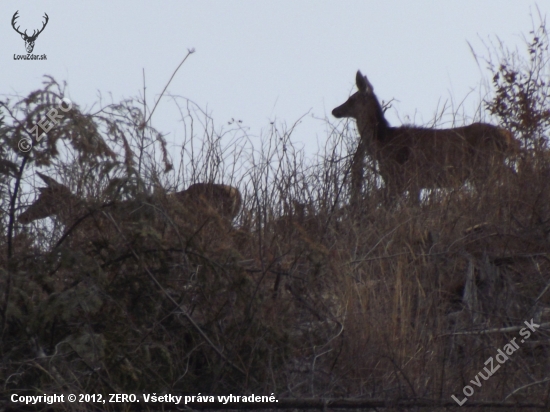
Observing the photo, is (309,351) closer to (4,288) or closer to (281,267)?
(281,267)

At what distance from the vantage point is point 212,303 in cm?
526

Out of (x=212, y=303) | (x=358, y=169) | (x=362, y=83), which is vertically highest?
(x=362, y=83)

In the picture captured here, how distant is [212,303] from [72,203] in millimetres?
1254

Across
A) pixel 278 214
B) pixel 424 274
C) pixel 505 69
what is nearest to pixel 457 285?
pixel 424 274

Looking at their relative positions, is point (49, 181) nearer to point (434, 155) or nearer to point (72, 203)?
point (72, 203)

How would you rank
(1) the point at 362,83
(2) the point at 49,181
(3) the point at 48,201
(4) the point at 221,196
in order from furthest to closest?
(1) the point at 362,83
(4) the point at 221,196
(3) the point at 48,201
(2) the point at 49,181

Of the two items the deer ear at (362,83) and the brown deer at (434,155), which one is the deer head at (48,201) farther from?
the deer ear at (362,83)

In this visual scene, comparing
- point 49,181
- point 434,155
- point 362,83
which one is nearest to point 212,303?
point 49,181

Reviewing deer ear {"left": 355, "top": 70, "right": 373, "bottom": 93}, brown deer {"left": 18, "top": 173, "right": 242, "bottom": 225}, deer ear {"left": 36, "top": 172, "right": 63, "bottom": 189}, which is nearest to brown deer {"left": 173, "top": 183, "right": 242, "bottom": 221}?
brown deer {"left": 18, "top": 173, "right": 242, "bottom": 225}

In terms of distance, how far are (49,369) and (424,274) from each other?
9.24ft

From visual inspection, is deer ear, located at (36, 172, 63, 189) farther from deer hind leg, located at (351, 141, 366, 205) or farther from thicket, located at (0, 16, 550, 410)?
deer hind leg, located at (351, 141, 366, 205)

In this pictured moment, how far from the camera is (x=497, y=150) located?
8828 mm

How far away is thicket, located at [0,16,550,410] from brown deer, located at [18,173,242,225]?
0.24ft

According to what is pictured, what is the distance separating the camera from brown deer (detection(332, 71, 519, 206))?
832 centimetres
